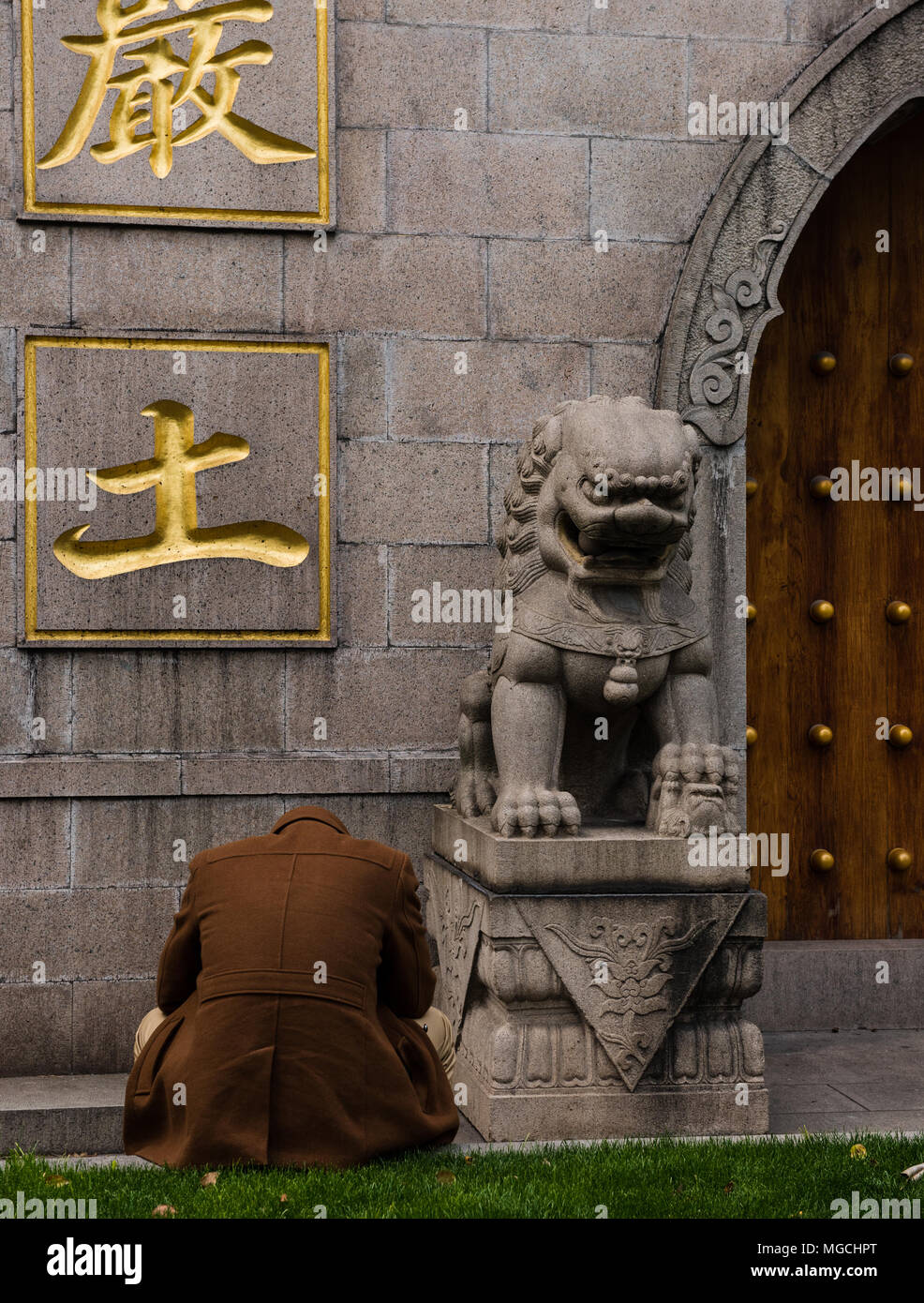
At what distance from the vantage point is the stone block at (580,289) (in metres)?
5.50

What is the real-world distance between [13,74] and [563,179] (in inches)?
83.6

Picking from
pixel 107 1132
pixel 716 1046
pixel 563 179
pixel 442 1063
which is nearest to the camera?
pixel 442 1063

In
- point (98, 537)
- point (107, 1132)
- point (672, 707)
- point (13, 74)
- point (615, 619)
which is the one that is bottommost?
point (107, 1132)

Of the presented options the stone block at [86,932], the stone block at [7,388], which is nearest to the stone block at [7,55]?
the stone block at [7,388]

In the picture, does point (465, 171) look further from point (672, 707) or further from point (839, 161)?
point (672, 707)

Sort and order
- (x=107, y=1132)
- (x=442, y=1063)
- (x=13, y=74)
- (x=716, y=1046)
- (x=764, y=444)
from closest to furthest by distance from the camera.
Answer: (x=442, y=1063)
(x=716, y=1046)
(x=107, y=1132)
(x=13, y=74)
(x=764, y=444)

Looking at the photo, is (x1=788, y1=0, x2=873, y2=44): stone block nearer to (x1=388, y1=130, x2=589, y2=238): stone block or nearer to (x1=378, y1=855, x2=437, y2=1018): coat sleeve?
(x1=388, y1=130, x2=589, y2=238): stone block

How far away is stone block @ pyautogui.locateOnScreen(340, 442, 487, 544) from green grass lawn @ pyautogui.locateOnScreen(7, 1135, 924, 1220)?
7.94ft

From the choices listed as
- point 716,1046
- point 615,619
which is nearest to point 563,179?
point 615,619

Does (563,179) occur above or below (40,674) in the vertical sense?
above

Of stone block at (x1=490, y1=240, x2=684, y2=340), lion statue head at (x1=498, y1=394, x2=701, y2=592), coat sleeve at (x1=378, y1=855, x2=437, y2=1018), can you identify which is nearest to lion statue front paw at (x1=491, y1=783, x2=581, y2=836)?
coat sleeve at (x1=378, y1=855, x2=437, y2=1018)

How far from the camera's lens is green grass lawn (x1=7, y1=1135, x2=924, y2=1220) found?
11.4 feet

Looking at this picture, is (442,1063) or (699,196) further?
(699,196)

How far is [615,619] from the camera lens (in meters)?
4.51
